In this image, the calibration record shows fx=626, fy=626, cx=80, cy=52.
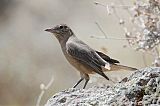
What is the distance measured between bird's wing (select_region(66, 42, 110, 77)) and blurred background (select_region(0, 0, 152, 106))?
5.28 m

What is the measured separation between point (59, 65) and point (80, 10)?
8.58ft

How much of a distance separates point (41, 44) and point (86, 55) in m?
8.94

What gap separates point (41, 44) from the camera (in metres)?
15.9

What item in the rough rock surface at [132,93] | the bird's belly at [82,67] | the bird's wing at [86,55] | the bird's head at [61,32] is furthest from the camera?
the bird's head at [61,32]

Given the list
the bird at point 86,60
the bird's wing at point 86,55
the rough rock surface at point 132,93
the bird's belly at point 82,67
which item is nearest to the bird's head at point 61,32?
the bird at point 86,60

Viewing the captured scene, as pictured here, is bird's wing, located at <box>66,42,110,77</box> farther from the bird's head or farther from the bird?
the bird's head

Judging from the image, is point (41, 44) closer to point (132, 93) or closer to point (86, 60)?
point (86, 60)

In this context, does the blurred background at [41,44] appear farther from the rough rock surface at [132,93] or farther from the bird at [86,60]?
the rough rock surface at [132,93]

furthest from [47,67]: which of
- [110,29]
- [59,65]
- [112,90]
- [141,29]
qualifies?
[112,90]

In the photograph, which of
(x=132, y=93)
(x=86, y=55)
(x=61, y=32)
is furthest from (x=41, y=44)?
(x=132, y=93)

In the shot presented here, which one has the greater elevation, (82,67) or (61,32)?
(61,32)

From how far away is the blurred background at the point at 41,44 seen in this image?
13.7m

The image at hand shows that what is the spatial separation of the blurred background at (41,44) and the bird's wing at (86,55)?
528 cm

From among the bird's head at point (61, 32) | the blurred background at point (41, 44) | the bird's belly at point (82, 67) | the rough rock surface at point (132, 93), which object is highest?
the blurred background at point (41, 44)
